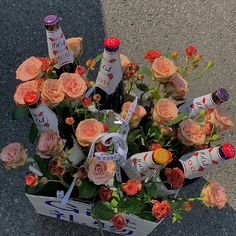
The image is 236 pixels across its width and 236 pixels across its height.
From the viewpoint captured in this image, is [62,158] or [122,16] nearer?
[62,158]

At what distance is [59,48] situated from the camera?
917 mm

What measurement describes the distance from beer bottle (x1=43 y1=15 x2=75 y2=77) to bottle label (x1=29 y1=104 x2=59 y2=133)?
162mm

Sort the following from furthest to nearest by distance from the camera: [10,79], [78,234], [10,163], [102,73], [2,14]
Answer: [2,14], [10,79], [78,234], [102,73], [10,163]

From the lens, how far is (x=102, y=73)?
0.94 metres

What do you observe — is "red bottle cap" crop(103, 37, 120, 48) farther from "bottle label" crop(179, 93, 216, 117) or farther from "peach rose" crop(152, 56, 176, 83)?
"bottle label" crop(179, 93, 216, 117)

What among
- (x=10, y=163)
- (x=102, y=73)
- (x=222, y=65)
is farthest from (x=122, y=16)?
(x=10, y=163)

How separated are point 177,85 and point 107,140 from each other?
0.75 feet

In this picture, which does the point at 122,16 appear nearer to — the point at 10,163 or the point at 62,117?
the point at 62,117

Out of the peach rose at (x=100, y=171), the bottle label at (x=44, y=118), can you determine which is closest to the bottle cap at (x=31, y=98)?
the bottle label at (x=44, y=118)

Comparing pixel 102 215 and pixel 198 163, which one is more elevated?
pixel 198 163

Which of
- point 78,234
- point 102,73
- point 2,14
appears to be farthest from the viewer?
point 2,14

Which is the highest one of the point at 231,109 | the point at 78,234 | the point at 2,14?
the point at 2,14

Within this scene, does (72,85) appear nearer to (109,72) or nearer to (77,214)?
(109,72)

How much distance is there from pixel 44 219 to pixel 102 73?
1.80ft
